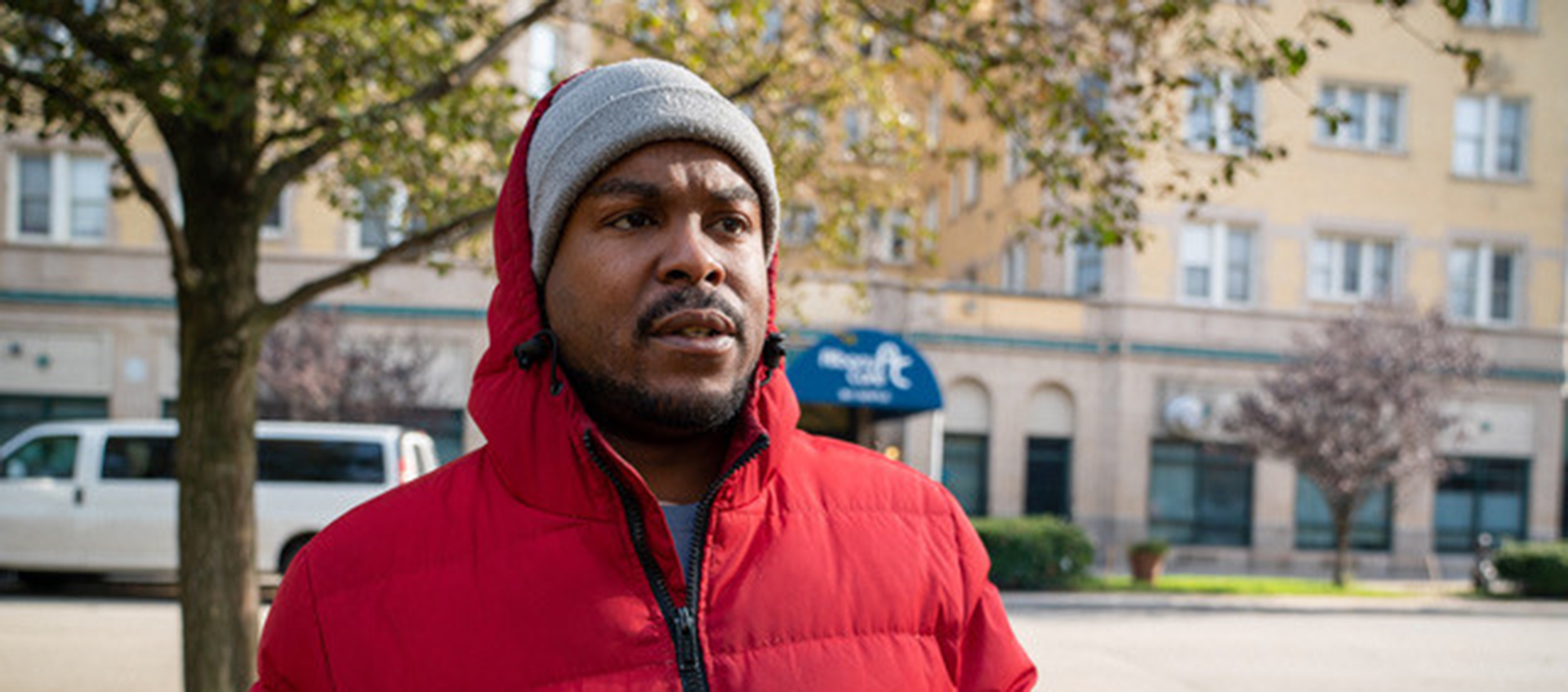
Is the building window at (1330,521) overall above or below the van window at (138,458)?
below

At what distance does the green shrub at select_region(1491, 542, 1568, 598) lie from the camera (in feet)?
64.6

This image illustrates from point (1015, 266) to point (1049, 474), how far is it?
5.48 metres

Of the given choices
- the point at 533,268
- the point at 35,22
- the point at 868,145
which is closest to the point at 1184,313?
the point at 868,145

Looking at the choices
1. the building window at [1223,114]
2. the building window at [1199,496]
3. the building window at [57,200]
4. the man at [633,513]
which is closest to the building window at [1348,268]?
the building window at [1223,114]

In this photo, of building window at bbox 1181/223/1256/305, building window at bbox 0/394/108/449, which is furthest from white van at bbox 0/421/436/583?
building window at bbox 1181/223/1256/305

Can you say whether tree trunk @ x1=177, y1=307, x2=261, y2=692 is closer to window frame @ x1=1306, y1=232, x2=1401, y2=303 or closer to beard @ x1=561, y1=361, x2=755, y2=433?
beard @ x1=561, y1=361, x2=755, y2=433

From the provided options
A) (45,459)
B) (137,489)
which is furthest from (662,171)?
(45,459)

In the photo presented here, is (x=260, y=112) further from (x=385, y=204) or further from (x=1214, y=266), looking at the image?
(x=1214, y=266)

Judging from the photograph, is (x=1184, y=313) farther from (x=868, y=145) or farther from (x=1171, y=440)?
(x=868, y=145)

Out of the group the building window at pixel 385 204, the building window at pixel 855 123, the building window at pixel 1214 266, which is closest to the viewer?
the building window at pixel 385 204

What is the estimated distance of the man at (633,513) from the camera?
5.44 feet

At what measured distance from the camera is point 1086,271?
25625mm

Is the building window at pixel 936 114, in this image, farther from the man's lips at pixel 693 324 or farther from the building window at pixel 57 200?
the man's lips at pixel 693 324

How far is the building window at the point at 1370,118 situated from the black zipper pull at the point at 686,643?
2733cm
